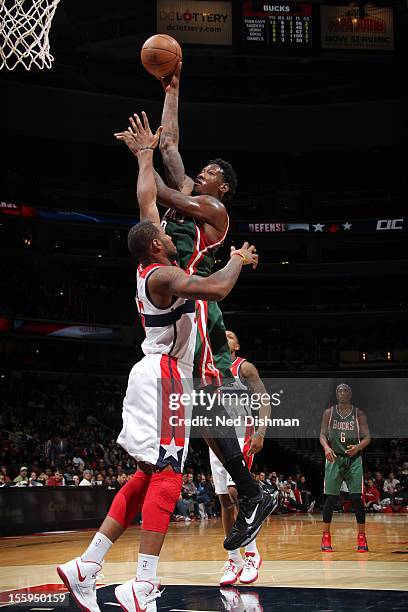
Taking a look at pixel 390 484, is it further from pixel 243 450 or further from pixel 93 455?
pixel 243 450

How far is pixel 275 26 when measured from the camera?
1531 cm

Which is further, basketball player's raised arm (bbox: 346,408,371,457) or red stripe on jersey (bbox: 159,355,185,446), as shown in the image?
basketball player's raised arm (bbox: 346,408,371,457)

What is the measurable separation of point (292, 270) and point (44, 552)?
16880mm

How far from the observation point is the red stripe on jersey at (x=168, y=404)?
432cm

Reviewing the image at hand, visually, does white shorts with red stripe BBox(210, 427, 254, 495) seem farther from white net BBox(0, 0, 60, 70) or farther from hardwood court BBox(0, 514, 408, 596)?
white net BBox(0, 0, 60, 70)

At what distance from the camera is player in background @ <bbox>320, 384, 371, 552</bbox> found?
9.05 meters

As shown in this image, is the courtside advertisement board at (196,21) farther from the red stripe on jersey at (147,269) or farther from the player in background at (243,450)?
the red stripe on jersey at (147,269)

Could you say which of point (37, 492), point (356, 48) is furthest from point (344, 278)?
point (37, 492)

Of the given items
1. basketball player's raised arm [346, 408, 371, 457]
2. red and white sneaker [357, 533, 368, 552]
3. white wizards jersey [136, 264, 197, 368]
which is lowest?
red and white sneaker [357, 533, 368, 552]

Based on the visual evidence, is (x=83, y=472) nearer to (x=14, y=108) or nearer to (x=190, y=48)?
(x=190, y=48)

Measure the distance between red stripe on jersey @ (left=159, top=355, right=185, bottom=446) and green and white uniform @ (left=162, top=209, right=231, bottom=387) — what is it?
27.1 inches

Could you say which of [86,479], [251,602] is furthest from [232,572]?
[86,479]

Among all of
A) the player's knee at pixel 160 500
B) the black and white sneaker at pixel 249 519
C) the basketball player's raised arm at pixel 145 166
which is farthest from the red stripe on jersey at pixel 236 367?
the player's knee at pixel 160 500

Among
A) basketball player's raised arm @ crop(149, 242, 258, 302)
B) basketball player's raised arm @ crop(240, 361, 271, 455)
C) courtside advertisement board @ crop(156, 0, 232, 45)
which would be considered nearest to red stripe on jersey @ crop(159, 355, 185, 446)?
basketball player's raised arm @ crop(149, 242, 258, 302)
